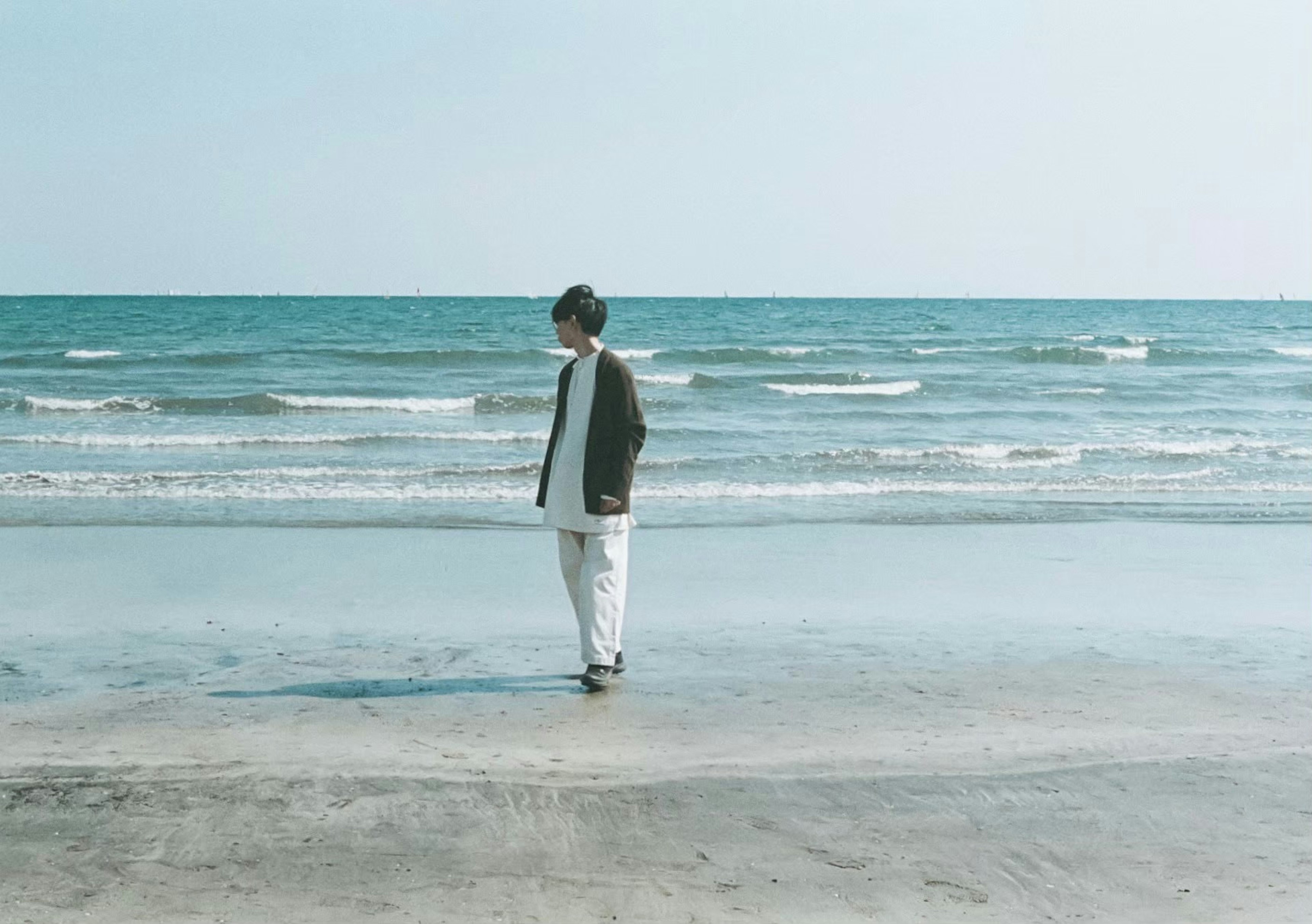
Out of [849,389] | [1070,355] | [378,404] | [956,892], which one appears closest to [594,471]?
[956,892]

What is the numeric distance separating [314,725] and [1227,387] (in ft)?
89.8

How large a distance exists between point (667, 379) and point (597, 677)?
23789 mm

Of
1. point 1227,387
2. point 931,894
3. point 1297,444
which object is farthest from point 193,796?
point 1227,387

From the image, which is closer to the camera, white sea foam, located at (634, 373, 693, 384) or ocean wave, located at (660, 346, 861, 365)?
white sea foam, located at (634, 373, 693, 384)

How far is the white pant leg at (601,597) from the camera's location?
5680 millimetres

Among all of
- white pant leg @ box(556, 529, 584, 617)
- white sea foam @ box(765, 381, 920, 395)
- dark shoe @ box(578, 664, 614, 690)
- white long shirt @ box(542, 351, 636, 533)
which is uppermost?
white long shirt @ box(542, 351, 636, 533)

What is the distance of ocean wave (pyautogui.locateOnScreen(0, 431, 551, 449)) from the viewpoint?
55.2 feet

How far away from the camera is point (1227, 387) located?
1139 inches

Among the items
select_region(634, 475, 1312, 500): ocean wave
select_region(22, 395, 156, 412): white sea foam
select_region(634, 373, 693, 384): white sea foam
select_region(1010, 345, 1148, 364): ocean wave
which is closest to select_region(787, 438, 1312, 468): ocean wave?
select_region(634, 475, 1312, 500): ocean wave

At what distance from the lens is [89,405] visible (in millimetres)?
22234

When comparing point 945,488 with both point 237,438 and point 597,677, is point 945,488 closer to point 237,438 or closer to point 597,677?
point 597,677

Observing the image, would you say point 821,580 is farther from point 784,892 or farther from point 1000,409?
point 1000,409

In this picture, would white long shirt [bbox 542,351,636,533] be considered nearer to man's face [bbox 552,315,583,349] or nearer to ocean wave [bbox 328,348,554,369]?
man's face [bbox 552,315,583,349]

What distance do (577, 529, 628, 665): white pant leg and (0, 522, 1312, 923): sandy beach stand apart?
0.19 metres
